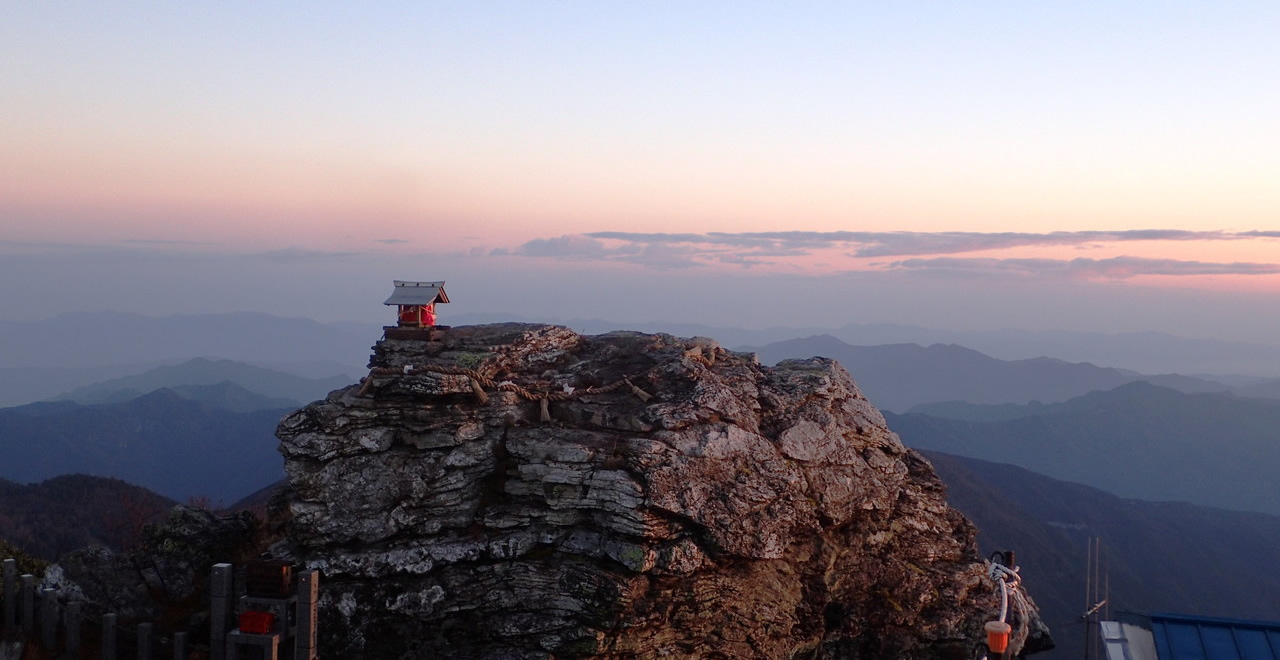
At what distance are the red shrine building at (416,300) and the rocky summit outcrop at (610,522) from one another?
0.75m

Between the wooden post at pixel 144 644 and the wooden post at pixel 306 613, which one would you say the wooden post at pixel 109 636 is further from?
the wooden post at pixel 306 613

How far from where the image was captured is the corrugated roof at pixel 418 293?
23.6 meters

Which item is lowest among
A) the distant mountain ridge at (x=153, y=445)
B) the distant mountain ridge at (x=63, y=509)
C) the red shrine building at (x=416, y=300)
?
the distant mountain ridge at (x=153, y=445)

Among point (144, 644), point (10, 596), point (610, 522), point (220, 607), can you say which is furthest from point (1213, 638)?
point (10, 596)

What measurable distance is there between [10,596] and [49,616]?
4.12 ft

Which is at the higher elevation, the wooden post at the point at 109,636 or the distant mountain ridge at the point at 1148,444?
the wooden post at the point at 109,636

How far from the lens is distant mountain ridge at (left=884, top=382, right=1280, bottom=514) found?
140875 millimetres

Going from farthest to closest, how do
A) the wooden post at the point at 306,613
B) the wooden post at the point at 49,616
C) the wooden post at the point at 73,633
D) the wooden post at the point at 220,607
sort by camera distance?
the wooden post at the point at 49,616 < the wooden post at the point at 73,633 < the wooden post at the point at 220,607 < the wooden post at the point at 306,613

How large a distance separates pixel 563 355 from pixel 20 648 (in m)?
13.7

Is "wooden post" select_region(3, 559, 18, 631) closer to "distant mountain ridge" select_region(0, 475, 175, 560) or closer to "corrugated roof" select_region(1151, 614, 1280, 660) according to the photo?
"corrugated roof" select_region(1151, 614, 1280, 660)

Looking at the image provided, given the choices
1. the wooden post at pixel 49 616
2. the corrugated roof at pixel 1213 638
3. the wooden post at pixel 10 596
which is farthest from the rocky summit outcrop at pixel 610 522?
the wooden post at pixel 10 596

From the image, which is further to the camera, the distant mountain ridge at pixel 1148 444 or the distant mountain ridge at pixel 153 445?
the distant mountain ridge at pixel 1148 444

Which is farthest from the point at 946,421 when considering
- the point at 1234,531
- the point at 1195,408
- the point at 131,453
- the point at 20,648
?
the point at 20,648

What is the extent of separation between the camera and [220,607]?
717 inches
